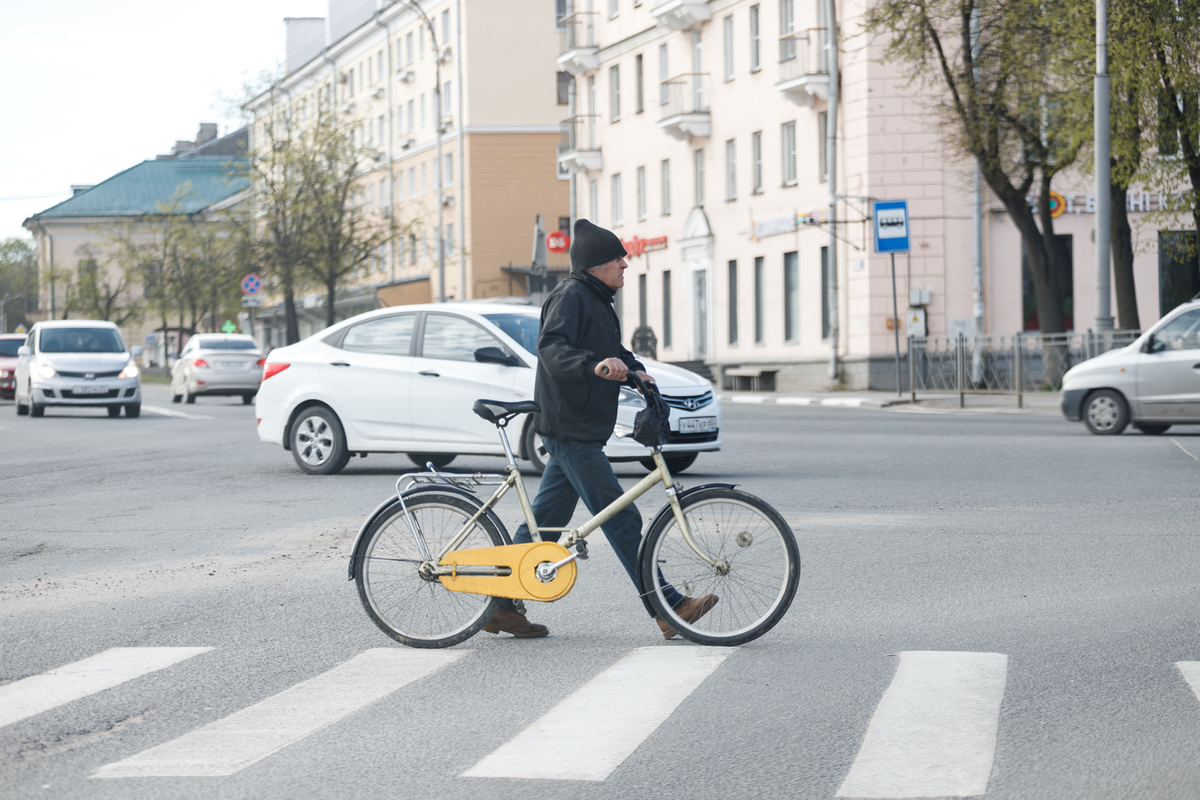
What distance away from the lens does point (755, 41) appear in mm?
45062

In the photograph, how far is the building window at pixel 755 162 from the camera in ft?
148

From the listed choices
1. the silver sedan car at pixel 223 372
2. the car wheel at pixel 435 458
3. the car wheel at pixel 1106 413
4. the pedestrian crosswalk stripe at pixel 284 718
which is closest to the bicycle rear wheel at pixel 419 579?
the pedestrian crosswalk stripe at pixel 284 718

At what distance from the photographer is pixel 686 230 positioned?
49344 mm

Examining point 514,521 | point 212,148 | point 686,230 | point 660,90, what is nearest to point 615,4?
point 660,90

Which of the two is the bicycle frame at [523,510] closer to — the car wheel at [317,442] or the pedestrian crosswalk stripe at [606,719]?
the pedestrian crosswalk stripe at [606,719]

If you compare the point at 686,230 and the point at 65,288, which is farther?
the point at 65,288

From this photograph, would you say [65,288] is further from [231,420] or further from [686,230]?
[231,420]

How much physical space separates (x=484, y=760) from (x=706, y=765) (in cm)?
70

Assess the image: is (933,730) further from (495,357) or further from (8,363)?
(8,363)

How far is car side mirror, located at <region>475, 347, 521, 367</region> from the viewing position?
13.6 metres

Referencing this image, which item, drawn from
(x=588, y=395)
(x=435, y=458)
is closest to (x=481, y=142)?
(x=435, y=458)

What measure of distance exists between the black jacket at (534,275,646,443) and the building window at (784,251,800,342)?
1435 inches

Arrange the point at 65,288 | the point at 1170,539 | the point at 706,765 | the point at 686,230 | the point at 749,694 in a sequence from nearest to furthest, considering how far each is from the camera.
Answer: the point at 706,765, the point at 749,694, the point at 1170,539, the point at 686,230, the point at 65,288

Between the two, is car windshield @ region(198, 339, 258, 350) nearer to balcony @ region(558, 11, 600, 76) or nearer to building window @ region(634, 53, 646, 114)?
building window @ region(634, 53, 646, 114)
